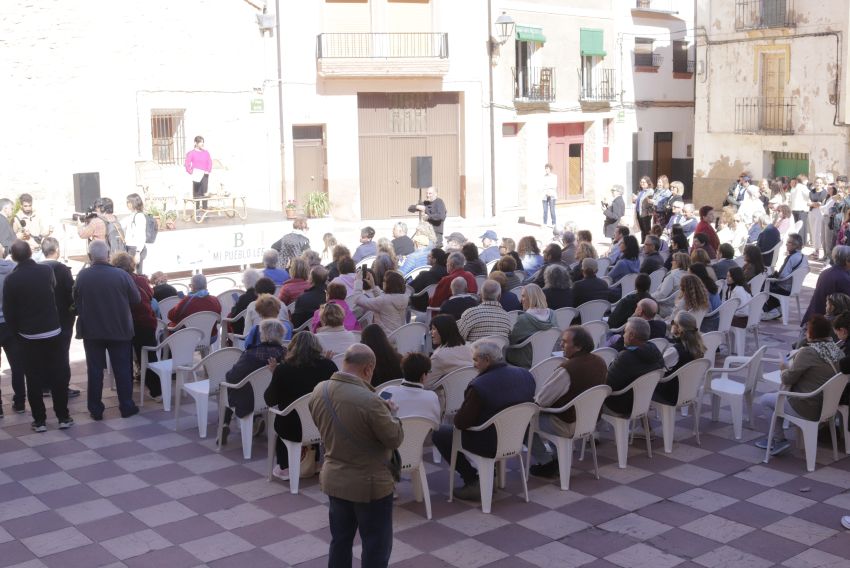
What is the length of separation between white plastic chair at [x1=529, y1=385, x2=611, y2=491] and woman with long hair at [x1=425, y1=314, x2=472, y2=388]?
695 mm

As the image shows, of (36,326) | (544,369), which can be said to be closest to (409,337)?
(544,369)

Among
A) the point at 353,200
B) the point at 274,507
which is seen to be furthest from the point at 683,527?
the point at 353,200

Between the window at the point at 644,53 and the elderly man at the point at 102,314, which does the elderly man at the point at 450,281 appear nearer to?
the elderly man at the point at 102,314

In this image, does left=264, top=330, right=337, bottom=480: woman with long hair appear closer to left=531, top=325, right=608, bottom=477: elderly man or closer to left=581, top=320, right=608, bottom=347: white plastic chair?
left=531, top=325, right=608, bottom=477: elderly man

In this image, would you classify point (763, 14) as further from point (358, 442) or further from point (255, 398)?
point (358, 442)

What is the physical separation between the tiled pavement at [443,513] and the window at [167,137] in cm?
1360

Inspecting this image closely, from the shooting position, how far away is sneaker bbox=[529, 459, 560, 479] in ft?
25.4

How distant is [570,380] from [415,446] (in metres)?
1.28

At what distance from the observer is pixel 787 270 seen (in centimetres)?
1298

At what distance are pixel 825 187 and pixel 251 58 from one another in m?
11.8

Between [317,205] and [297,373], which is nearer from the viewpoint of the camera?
[297,373]

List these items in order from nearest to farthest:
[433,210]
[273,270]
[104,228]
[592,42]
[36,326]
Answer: [36,326] < [273,270] < [104,228] < [433,210] < [592,42]

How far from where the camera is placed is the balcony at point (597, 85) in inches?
1186

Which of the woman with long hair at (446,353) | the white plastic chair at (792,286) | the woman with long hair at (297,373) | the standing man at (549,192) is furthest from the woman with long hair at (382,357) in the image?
the standing man at (549,192)
